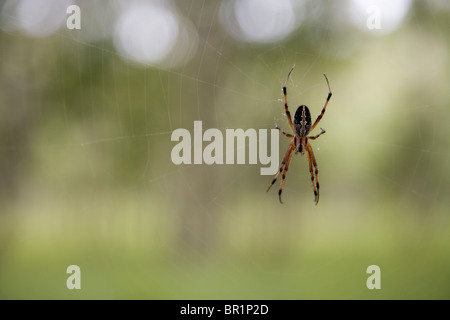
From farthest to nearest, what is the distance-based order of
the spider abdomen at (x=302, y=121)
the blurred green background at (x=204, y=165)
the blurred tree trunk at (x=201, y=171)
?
the blurred tree trunk at (x=201, y=171) → the blurred green background at (x=204, y=165) → the spider abdomen at (x=302, y=121)

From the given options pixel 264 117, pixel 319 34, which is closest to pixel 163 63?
pixel 264 117

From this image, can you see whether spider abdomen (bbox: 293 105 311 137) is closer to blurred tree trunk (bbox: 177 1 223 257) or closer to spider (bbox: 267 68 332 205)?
spider (bbox: 267 68 332 205)

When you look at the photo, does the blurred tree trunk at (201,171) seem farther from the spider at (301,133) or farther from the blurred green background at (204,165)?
the spider at (301,133)

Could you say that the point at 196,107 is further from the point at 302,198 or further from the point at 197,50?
the point at 302,198

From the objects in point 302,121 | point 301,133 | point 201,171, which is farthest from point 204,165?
point 302,121

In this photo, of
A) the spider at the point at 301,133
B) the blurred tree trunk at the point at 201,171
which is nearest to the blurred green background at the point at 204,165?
the blurred tree trunk at the point at 201,171

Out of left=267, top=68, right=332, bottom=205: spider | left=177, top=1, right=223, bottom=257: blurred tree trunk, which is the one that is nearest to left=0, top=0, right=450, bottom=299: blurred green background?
left=177, top=1, right=223, bottom=257: blurred tree trunk
